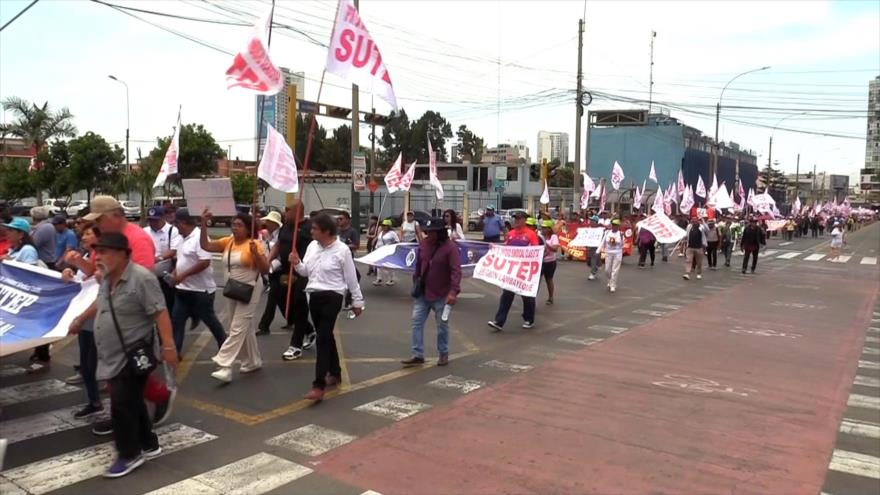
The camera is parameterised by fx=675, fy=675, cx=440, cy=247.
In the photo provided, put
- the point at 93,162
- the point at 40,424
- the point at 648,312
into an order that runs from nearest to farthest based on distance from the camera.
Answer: the point at 40,424 < the point at 648,312 < the point at 93,162

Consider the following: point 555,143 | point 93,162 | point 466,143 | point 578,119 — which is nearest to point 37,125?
point 93,162

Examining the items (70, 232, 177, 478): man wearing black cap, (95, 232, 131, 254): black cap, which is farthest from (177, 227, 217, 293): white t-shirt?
(95, 232, 131, 254): black cap

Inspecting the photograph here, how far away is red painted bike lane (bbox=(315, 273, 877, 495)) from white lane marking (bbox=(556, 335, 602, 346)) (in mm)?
205

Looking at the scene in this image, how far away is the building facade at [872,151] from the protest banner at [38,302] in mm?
32114

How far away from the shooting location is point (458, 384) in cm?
698

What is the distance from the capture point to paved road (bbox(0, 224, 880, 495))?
15.1ft

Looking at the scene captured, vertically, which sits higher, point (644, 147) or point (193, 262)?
point (644, 147)

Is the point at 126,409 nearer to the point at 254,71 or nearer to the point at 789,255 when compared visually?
the point at 254,71

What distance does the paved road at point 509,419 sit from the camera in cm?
462

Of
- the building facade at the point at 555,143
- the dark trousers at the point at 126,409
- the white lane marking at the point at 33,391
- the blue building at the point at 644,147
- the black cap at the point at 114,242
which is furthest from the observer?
the building facade at the point at 555,143

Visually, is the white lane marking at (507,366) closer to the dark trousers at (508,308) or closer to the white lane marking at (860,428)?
the dark trousers at (508,308)

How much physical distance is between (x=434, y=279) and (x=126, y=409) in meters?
3.77

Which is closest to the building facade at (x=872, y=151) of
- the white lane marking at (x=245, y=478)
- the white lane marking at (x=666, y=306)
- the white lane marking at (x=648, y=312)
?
the white lane marking at (x=666, y=306)

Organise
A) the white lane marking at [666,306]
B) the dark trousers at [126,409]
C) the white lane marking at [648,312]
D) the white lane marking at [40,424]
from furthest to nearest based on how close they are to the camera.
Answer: the white lane marking at [666,306] < the white lane marking at [648,312] < the white lane marking at [40,424] < the dark trousers at [126,409]
